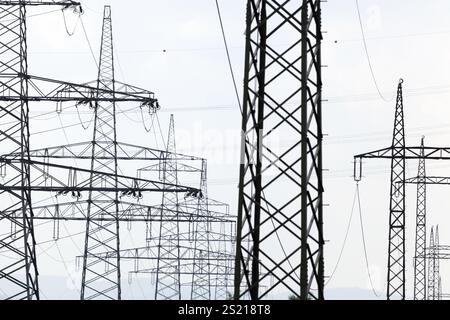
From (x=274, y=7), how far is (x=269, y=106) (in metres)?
1.48

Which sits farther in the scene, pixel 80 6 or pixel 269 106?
pixel 80 6

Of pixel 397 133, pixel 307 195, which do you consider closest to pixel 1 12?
pixel 307 195

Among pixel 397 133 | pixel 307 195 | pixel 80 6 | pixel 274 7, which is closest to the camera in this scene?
pixel 307 195

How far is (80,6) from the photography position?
2577 cm

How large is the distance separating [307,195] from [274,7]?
2911 millimetres

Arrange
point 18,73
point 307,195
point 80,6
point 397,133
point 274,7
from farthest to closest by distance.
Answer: point 397,133 → point 80,6 → point 18,73 → point 274,7 → point 307,195

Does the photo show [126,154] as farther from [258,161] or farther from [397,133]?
[258,161]

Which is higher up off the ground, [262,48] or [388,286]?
[262,48]

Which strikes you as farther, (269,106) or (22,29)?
(22,29)

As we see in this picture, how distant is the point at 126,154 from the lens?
36906 millimetres

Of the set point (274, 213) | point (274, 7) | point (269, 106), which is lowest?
point (274, 213)

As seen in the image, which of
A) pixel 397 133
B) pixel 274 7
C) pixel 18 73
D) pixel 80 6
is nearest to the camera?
pixel 274 7

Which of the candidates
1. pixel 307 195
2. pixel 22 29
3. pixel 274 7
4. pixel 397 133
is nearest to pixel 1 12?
pixel 22 29

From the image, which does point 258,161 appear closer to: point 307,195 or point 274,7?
point 307,195
